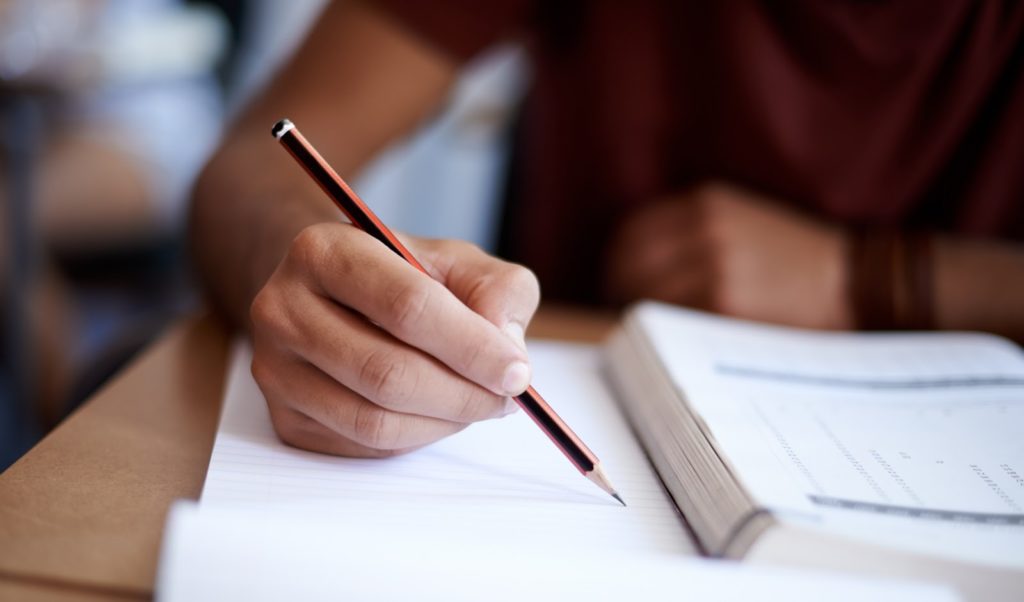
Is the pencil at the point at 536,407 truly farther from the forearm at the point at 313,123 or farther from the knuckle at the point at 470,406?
the forearm at the point at 313,123

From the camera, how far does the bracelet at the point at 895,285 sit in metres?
0.68

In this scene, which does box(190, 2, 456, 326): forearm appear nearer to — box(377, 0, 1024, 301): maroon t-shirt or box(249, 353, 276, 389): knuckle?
box(377, 0, 1024, 301): maroon t-shirt

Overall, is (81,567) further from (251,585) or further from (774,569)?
(774,569)

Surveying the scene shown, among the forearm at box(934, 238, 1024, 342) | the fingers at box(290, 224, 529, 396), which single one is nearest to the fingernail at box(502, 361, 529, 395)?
the fingers at box(290, 224, 529, 396)

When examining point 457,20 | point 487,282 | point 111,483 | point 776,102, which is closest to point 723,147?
point 776,102

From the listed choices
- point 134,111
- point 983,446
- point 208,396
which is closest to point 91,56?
point 134,111

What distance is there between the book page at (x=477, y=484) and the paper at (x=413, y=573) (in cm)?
2

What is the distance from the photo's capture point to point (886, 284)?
69 centimetres

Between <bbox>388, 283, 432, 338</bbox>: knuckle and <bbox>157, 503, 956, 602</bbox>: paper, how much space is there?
91 millimetres

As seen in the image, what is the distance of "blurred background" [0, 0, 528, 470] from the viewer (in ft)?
4.87

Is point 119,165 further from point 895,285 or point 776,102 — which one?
point 895,285

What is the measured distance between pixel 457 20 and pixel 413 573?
2.04 feet

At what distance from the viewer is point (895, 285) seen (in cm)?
68

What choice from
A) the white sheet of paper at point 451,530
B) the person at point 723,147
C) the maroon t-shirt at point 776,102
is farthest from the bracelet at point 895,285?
the white sheet of paper at point 451,530
